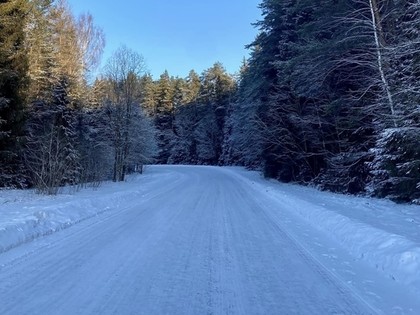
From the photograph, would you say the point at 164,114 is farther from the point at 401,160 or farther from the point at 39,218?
the point at 39,218

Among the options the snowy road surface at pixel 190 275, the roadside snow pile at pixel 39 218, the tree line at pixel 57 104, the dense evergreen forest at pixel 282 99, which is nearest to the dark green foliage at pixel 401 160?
the dense evergreen forest at pixel 282 99

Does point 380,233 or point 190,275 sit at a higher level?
point 380,233

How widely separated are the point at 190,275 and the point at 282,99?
22307 mm

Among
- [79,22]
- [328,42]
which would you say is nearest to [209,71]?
[79,22]

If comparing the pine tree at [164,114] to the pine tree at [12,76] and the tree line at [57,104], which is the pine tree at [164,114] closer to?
the tree line at [57,104]

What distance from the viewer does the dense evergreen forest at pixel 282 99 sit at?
1346 cm

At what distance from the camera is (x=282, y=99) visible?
26281mm

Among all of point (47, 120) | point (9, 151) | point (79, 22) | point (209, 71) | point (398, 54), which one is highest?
point (209, 71)

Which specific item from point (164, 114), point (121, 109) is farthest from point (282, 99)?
point (164, 114)

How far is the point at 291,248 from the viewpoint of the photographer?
7.16m

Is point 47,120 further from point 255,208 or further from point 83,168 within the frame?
point 255,208

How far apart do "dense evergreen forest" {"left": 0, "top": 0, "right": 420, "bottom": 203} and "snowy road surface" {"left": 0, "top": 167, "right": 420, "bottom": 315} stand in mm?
6722

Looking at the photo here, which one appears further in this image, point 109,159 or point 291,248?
point 109,159

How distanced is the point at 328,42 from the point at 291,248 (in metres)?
12.1
